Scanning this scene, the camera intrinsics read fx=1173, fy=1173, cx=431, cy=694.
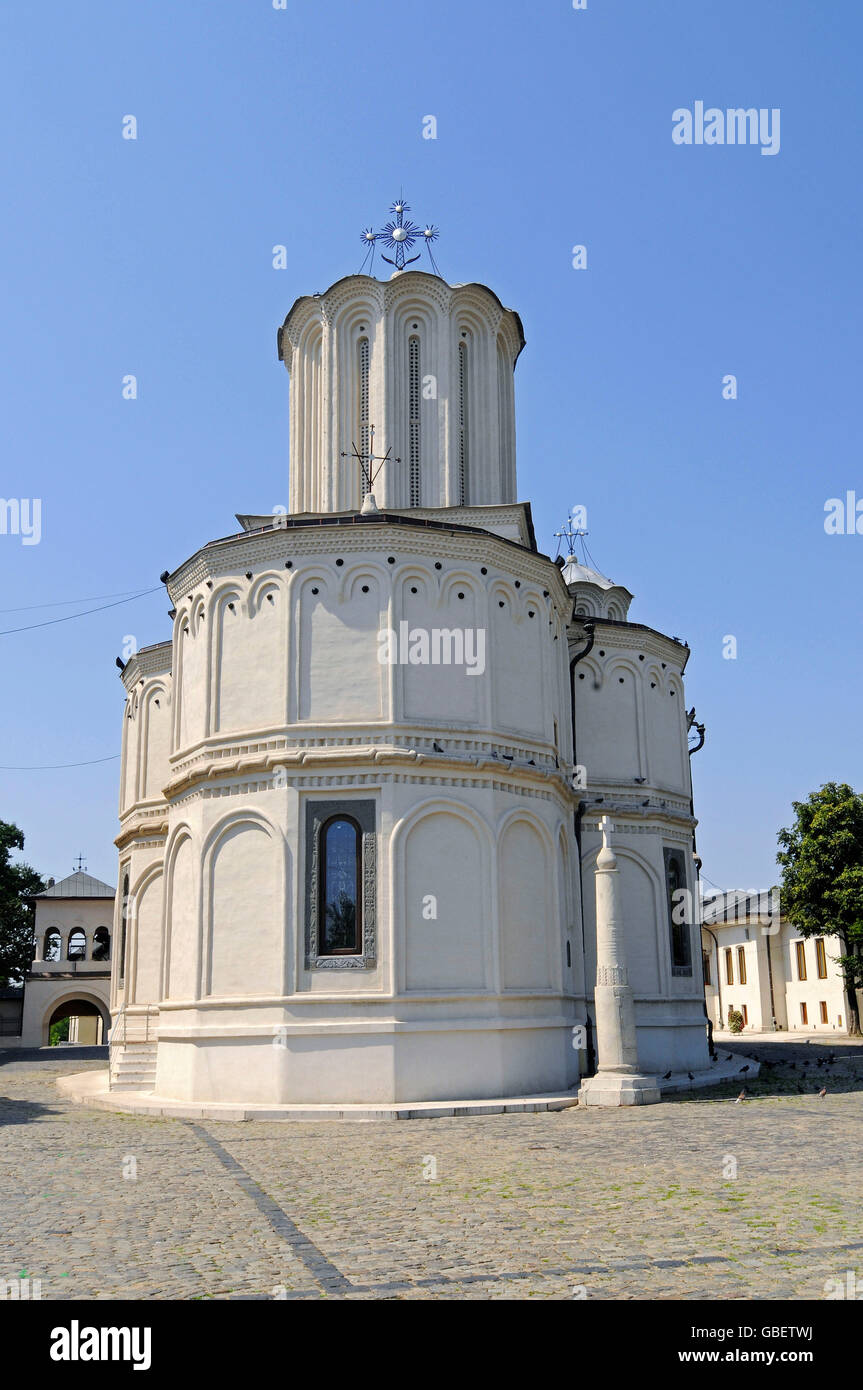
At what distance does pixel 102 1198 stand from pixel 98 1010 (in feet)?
157

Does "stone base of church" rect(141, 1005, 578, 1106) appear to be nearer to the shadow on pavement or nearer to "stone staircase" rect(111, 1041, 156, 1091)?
the shadow on pavement

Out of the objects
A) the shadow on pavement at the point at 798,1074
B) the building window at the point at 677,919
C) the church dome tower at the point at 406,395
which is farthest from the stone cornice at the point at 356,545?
the shadow on pavement at the point at 798,1074

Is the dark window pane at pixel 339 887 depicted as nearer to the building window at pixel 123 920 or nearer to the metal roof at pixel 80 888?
the building window at pixel 123 920

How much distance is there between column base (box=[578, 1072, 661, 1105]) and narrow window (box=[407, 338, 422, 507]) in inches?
505

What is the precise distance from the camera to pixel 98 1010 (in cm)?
5572

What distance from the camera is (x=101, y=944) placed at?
55.8 m

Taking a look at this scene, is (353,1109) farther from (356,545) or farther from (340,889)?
(356,545)

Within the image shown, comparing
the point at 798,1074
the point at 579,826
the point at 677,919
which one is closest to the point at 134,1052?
the point at 579,826

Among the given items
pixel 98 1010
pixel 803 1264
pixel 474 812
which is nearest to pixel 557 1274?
pixel 803 1264

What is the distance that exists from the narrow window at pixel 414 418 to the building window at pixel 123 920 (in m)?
11.9

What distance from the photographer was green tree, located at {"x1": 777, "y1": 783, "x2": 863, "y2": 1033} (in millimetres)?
37312

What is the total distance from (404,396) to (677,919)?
13608mm

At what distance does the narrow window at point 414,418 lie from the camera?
26062 millimetres
